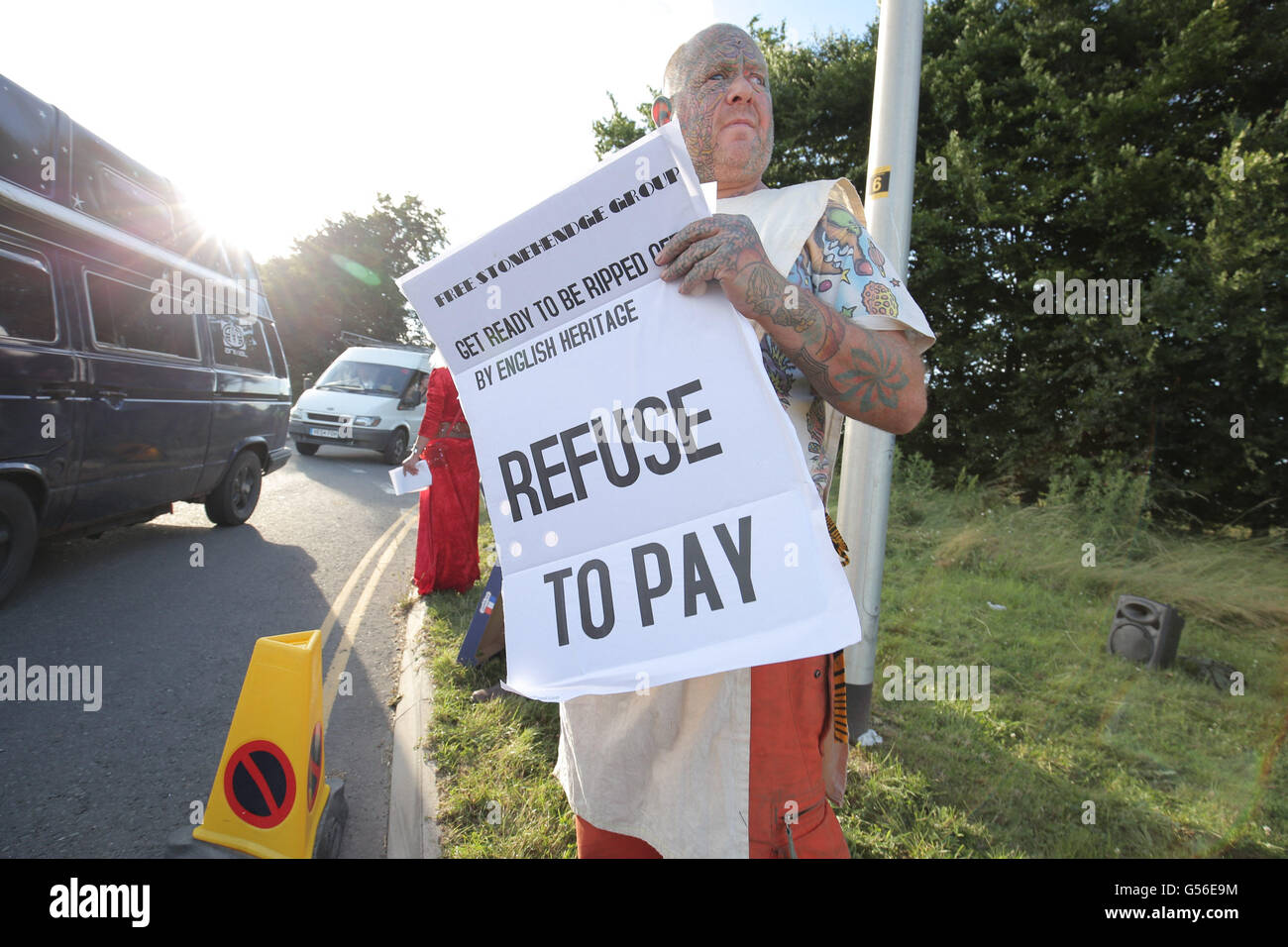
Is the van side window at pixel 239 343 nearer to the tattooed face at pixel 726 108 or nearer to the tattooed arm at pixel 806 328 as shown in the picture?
the tattooed face at pixel 726 108

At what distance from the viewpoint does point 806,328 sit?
3.91 feet

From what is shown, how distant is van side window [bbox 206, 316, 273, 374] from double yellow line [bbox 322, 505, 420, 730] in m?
2.34

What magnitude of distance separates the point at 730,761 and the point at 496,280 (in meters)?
1.07

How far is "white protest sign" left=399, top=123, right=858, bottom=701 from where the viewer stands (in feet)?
3.78

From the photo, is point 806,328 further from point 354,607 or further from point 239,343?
point 239,343

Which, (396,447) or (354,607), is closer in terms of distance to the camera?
(354,607)

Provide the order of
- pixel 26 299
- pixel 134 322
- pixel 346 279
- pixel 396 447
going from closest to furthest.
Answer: pixel 26 299, pixel 134 322, pixel 396 447, pixel 346 279

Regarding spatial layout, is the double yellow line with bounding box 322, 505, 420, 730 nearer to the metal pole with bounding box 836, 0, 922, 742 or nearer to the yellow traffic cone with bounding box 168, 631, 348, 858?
the yellow traffic cone with bounding box 168, 631, 348, 858

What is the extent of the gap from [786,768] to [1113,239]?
10.1 m

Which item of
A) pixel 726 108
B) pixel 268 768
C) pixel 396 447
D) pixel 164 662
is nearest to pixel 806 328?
pixel 726 108

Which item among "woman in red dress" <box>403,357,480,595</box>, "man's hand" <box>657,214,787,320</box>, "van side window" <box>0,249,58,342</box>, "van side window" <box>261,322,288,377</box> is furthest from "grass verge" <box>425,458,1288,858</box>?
"van side window" <box>261,322,288,377</box>

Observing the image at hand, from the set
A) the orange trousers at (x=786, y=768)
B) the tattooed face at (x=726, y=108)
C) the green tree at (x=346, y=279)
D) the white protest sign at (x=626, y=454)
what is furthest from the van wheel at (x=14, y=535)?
the green tree at (x=346, y=279)

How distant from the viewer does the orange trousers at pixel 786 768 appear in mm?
1316

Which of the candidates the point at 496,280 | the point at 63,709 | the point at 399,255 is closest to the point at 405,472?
the point at 63,709
